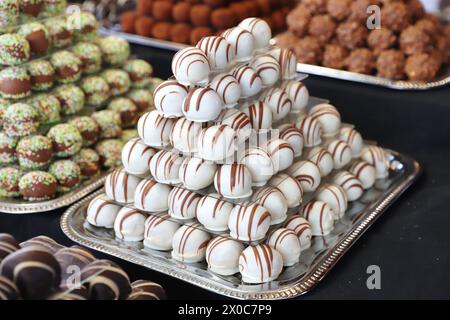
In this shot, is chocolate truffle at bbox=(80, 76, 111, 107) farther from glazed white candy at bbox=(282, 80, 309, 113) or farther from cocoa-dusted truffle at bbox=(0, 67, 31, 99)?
glazed white candy at bbox=(282, 80, 309, 113)

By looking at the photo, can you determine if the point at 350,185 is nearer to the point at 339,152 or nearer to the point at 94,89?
the point at 339,152

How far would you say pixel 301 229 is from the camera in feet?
5.32

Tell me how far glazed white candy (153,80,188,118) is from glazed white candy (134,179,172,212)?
7.8 inches

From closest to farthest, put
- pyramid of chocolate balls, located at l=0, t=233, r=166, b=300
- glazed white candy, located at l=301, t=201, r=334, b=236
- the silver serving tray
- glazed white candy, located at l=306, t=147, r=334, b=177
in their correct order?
pyramid of chocolate balls, located at l=0, t=233, r=166, b=300, the silver serving tray, glazed white candy, located at l=301, t=201, r=334, b=236, glazed white candy, located at l=306, t=147, r=334, b=177

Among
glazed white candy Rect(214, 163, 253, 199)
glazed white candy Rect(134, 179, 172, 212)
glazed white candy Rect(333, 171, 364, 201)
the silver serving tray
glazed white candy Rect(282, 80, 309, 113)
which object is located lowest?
the silver serving tray

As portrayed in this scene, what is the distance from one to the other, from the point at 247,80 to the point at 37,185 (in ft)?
2.31

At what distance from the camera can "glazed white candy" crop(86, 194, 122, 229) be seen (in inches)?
67.4

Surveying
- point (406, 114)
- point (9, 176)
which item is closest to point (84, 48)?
point (9, 176)

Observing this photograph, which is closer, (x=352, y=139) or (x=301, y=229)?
(x=301, y=229)

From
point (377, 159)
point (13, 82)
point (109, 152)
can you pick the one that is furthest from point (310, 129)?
point (13, 82)

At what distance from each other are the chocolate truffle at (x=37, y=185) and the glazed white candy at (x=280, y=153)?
0.68 meters

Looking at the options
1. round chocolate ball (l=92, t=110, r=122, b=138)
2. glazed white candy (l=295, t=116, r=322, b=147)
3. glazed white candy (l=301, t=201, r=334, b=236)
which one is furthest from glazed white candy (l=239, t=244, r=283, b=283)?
round chocolate ball (l=92, t=110, r=122, b=138)
